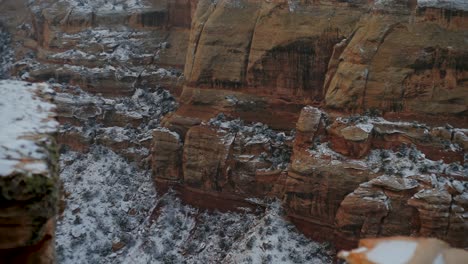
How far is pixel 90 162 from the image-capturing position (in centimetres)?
3575

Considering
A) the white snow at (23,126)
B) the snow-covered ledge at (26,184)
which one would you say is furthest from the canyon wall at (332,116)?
the snow-covered ledge at (26,184)

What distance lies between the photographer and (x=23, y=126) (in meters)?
5.50

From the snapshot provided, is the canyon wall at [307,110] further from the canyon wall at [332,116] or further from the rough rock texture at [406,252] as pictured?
the rough rock texture at [406,252]

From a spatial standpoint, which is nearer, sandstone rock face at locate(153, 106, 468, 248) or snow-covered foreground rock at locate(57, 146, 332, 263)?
sandstone rock face at locate(153, 106, 468, 248)

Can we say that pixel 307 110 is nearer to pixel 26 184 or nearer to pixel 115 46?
pixel 115 46

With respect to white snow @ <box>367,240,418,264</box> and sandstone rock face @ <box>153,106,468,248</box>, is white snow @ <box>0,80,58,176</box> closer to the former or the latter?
white snow @ <box>367,240,418,264</box>

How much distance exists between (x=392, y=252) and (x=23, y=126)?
11.8ft

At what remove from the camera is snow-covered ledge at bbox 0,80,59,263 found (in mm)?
4523

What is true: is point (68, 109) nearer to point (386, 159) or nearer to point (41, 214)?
point (386, 159)

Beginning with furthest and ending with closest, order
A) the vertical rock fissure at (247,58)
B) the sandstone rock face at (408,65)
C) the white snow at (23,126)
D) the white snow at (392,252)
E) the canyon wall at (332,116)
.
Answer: the vertical rock fissure at (247,58)
the sandstone rock face at (408,65)
the canyon wall at (332,116)
the white snow at (23,126)
the white snow at (392,252)

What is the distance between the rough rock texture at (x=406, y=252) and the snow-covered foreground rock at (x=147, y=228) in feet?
71.9

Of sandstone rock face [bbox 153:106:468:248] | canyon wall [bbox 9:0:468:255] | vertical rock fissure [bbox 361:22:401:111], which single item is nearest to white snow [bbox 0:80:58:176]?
sandstone rock face [bbox 153:106:468:248]

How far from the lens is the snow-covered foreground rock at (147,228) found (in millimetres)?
27062

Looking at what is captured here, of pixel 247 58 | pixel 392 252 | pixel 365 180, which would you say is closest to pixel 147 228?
pixel 247 58
